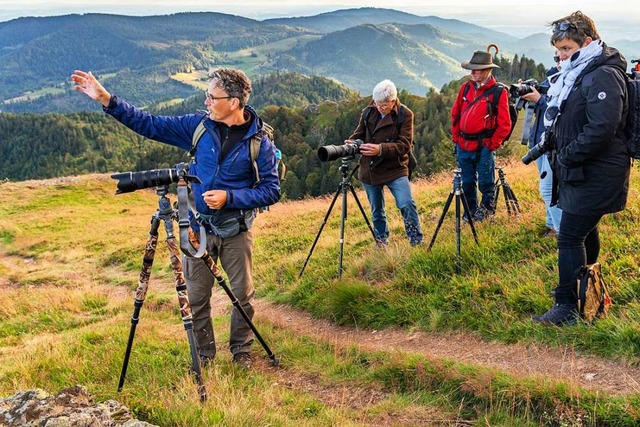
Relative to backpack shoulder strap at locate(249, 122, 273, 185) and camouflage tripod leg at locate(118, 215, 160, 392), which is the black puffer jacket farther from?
camouflage tripod leg at locate(118, 215, 160, 392)

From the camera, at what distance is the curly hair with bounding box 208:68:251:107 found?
14.0ft

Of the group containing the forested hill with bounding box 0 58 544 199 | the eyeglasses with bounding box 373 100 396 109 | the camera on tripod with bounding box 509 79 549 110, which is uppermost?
the camera on tripod with bounding box 509 79 549 110

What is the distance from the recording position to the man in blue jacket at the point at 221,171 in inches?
171

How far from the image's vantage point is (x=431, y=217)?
31.1 feet

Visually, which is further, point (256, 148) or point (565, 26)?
point (256, 148)

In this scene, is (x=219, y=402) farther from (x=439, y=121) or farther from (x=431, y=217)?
(x=439, y=121)

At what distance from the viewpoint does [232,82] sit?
4.32 m

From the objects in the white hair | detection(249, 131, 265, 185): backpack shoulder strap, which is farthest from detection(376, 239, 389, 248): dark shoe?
detection(249, 131, 265, 185): backpack shoulder strap

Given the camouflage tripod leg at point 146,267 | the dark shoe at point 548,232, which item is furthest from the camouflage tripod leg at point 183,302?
the dark shoe at point 548,232

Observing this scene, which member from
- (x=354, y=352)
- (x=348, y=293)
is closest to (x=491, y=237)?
(x=348, y=293)

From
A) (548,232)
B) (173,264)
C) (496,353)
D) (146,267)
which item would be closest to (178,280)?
(173,264)

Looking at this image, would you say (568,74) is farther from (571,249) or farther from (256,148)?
(256,148)

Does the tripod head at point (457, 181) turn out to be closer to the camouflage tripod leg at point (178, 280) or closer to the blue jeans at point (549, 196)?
the blue jeans at point (549, 196)

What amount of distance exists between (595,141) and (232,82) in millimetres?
3065
